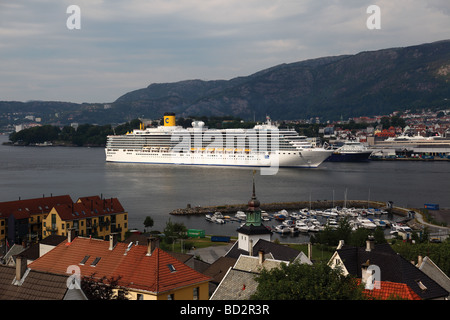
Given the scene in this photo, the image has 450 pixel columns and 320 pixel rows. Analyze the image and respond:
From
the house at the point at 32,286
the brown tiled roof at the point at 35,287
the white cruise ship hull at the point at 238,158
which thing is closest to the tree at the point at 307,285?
the house at the point at 32,286

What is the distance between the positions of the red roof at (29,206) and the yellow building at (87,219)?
0.74 meters

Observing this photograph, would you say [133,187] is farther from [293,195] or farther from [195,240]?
[195,240]

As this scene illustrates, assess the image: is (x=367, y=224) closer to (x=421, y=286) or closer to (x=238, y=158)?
(x=421, y=286)

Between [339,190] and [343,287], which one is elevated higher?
[343,287]

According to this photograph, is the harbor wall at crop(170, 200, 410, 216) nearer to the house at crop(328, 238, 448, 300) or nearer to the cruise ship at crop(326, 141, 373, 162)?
the house at crop(328, 238, 448, 300)

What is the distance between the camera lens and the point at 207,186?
41.9m

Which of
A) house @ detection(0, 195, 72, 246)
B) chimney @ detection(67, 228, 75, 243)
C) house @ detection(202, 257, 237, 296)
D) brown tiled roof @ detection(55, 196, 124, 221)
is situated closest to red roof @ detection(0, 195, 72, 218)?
house @ detection(0, 195, 72, 246)

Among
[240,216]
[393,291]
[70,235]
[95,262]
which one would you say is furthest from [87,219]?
[393,291]

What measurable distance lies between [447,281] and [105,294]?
23.7ft

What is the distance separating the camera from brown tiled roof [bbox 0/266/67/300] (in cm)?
736

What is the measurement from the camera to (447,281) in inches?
438

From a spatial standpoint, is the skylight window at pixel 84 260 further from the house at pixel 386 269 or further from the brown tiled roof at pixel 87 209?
the brown tiled roof at pixel 87 209

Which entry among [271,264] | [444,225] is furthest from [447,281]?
[444,225]

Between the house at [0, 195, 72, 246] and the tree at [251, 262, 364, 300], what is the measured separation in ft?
45.6
